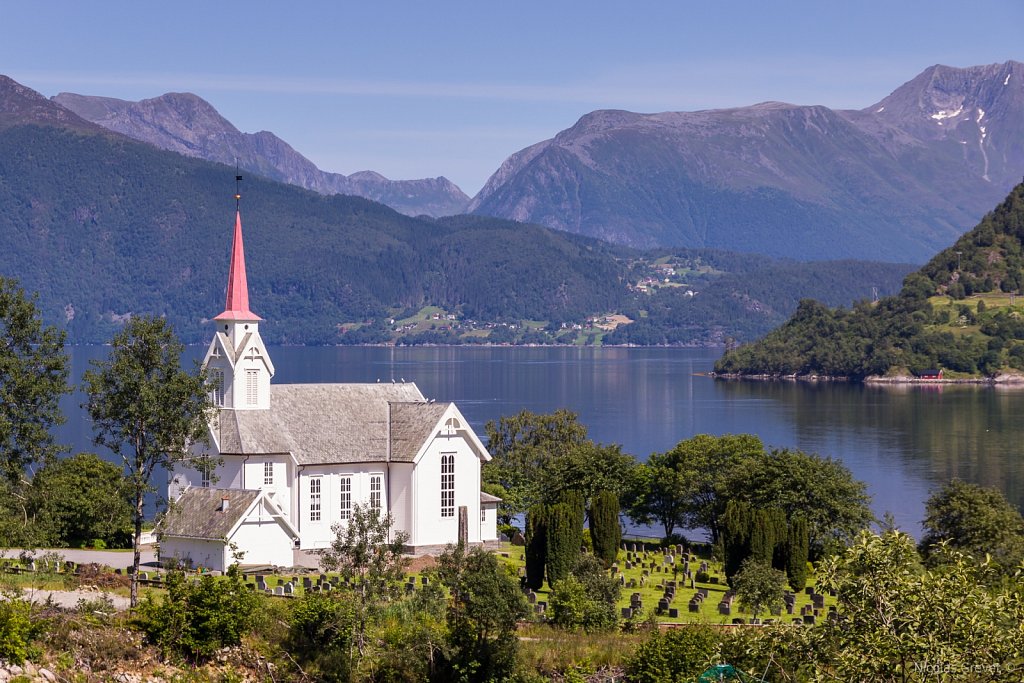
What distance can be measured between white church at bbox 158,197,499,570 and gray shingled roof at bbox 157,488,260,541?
74cm

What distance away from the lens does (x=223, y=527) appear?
2159 inches

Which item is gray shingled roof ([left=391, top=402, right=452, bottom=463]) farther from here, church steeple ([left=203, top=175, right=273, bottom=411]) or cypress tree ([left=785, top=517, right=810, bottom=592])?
cypress tree ([left=785, top=517, right=810, bottom=592])

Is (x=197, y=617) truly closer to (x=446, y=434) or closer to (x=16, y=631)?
(x=16, y=631)

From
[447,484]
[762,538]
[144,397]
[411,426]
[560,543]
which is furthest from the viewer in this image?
[411,426]

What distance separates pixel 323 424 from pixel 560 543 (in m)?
12.8

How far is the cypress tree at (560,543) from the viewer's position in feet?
178

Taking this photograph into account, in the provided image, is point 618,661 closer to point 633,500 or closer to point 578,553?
point 578,553

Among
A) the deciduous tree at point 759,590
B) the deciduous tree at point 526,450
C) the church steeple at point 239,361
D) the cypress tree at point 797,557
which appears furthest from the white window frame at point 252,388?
the cypress tree at point 797,557

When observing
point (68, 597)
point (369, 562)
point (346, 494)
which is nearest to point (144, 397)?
point (68, 597)

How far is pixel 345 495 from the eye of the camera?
61656mm

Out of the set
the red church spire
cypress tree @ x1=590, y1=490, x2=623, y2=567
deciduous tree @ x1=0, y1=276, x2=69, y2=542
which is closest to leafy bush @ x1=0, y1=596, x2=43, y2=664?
deciduous tree @ x1=0, y1=276, x2=69, y2=542

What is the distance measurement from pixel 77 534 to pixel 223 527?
8.32 meters

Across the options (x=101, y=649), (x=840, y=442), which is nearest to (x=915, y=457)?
(x=840, y=442)

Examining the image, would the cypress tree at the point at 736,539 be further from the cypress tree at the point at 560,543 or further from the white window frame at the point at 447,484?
the white window frame at the point at 447,484
